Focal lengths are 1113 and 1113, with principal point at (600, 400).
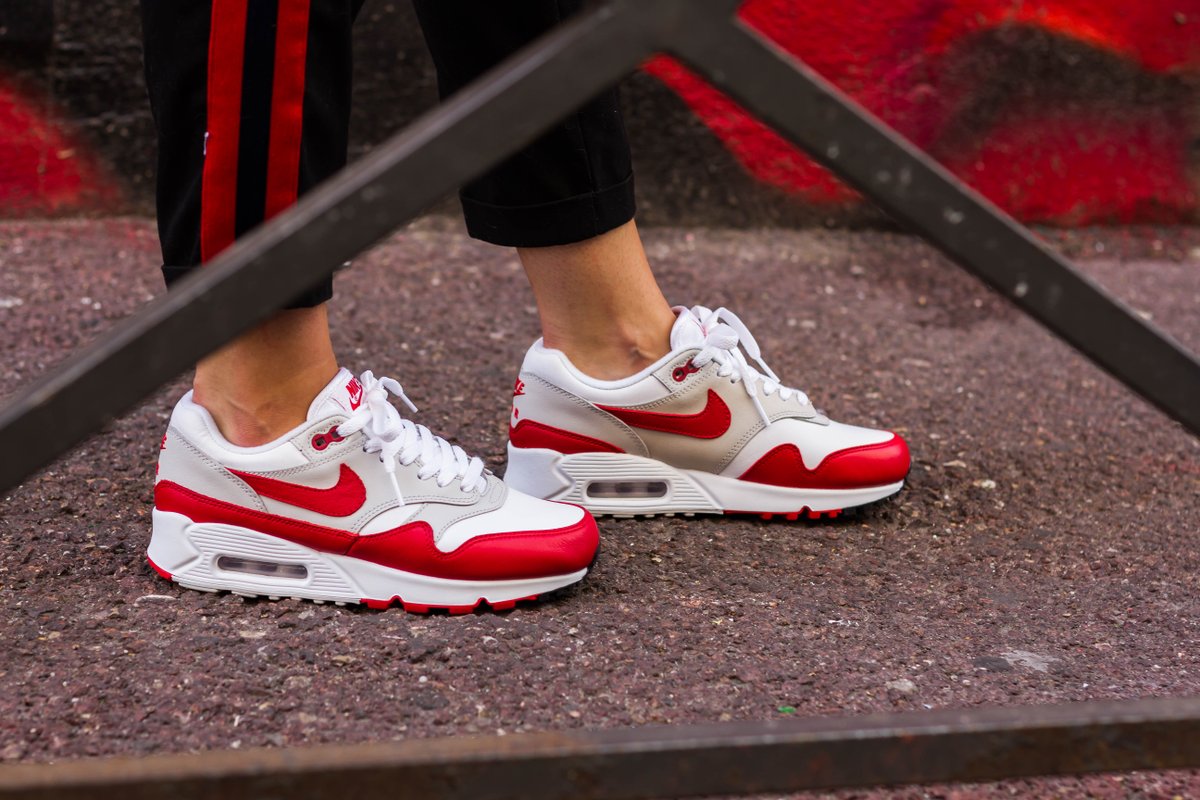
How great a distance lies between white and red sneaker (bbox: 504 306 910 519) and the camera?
143 centimetres

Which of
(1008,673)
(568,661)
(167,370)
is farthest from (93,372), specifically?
(1008,673)

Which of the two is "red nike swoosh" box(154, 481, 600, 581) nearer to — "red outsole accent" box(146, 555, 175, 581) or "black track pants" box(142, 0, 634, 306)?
"red outsole accent" box(146, 555, 175, 581)

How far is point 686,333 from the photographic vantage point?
1.43 meters

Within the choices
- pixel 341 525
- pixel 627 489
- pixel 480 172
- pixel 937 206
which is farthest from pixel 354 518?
pixel 937 206

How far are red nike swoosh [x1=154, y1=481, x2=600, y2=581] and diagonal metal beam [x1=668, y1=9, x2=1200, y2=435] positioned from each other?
2.11 feet

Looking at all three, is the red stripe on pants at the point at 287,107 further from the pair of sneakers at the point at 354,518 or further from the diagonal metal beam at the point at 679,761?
the diagonal metal beam at the point at 679,761

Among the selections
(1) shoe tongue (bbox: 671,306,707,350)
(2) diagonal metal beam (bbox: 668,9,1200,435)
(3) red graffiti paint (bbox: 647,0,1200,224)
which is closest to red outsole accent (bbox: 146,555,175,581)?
(1) shoe tongue (bbox: 671,306,707,350)

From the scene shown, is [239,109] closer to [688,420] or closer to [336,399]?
[336,399]

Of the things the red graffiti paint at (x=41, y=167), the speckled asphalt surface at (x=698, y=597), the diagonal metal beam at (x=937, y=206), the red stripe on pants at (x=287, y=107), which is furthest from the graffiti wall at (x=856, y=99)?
the diagonal metal beam at (x=937, y=206)

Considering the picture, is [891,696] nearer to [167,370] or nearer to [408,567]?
[408,567]

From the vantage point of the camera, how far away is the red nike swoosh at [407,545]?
4.01 feet

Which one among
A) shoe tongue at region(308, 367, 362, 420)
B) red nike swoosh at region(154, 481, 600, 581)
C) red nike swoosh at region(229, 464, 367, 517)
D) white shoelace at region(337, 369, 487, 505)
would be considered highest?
shoe tongue at region(308, 367, 362, 420)

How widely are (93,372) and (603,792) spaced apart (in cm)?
40

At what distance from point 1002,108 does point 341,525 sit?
6.88 feet
